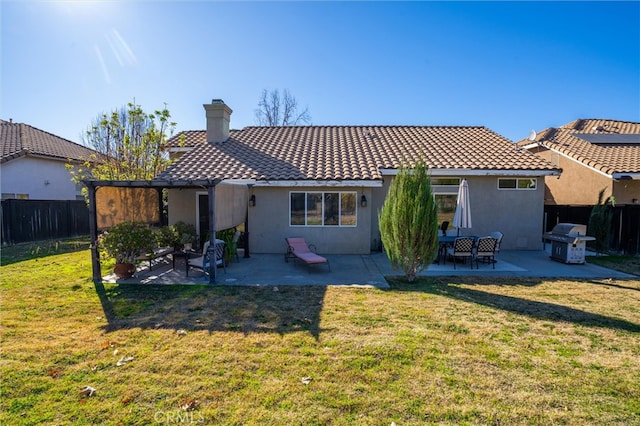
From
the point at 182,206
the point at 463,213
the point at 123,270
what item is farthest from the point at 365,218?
the point at 123,270

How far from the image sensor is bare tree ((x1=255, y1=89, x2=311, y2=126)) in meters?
32.9

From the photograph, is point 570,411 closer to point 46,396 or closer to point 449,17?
point 46,396

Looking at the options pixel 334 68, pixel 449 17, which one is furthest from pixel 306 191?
pixel 449 17

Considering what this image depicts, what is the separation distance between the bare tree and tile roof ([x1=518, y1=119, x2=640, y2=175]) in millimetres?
19849

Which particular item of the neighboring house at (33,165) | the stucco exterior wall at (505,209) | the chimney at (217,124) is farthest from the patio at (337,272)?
the neighboring house at (33,165)

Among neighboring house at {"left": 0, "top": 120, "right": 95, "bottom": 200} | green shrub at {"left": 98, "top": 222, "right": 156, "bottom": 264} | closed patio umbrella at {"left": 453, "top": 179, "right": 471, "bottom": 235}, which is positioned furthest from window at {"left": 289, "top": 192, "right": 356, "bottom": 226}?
neighboring house at {"left": 0, "top": 120, "right": 95, "bottom": 200}

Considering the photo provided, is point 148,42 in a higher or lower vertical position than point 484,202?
higher

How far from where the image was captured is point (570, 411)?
135 inches

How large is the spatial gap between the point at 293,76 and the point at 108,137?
9.19 m

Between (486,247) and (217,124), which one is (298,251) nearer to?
(486,247)

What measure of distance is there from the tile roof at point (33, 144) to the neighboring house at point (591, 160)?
2508cm

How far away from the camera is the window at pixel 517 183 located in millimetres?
12906

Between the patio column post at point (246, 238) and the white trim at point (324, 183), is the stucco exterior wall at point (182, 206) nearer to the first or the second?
the patio column post at point (246, 238)

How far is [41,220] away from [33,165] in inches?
192
